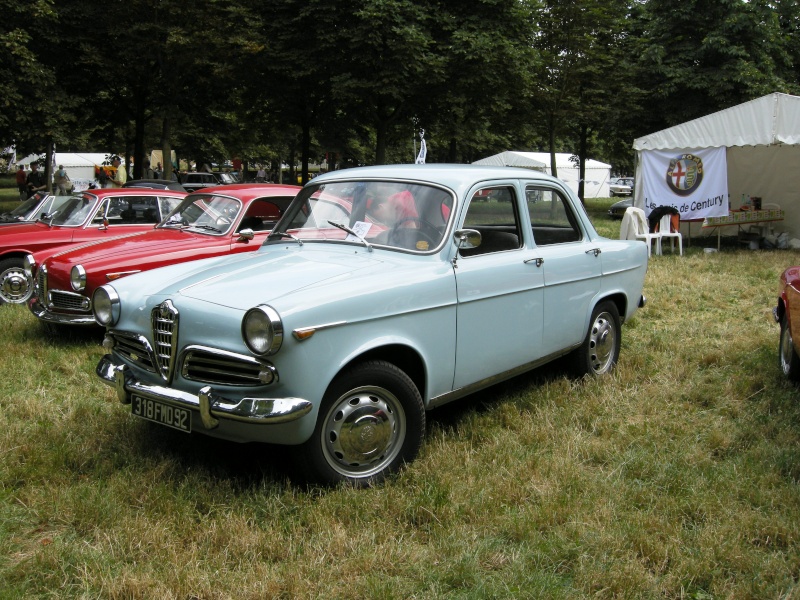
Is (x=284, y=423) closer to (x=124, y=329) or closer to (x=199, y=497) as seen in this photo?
(x=199, y=497)

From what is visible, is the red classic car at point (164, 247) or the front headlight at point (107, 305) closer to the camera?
the front headlight at point (107, 305)

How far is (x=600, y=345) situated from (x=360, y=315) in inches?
115

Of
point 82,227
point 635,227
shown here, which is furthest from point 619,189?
point 82,227

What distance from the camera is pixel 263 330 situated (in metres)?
3.56

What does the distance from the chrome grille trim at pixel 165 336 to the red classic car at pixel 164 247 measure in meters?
2.30

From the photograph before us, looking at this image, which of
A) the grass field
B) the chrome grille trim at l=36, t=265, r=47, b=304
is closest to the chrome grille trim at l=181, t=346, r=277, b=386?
the grass field

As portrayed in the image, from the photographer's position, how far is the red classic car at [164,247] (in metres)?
7.01

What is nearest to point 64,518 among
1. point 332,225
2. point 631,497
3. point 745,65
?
point 332,225

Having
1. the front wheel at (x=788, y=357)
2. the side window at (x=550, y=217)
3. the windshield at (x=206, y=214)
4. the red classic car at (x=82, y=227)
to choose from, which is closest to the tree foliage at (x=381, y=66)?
the red classic car at (x=82, y=227)

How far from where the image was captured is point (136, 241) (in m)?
7.66

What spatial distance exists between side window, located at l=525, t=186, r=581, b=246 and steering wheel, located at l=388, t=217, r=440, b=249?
3.46 feet

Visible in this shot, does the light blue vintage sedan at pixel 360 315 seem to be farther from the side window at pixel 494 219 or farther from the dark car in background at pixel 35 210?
the dark car in background at pixel 35 210

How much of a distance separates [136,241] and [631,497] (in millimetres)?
5683

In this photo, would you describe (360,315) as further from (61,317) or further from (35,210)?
(35,210)
